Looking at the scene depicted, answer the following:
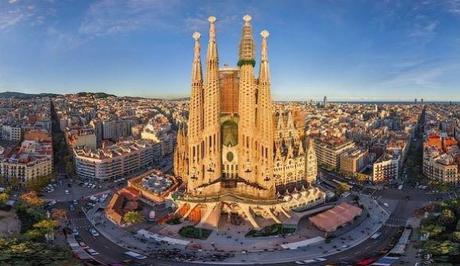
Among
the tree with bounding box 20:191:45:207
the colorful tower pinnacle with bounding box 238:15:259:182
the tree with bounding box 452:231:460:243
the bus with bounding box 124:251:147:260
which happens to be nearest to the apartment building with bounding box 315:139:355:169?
the colorful tower pinnacle with bounding box 238:15:259:182

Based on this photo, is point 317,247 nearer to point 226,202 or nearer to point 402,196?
point 226,202

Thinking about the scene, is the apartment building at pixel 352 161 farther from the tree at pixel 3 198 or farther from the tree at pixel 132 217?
the tree at pixel 3 198

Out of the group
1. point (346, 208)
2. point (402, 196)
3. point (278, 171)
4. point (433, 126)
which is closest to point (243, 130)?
point (278, 171)

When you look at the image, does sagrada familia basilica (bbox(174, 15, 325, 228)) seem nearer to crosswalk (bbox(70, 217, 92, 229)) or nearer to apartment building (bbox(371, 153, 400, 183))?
crosswalk (bbox(70, 217, 92, 229))

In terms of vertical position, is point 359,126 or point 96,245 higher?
point 359,126

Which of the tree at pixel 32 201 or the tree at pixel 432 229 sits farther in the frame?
the tree at pixel 32 201

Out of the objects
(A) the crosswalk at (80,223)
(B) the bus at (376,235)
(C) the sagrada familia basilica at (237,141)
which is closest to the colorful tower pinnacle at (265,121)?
(C) the sagrada familia basilica at (237,141)

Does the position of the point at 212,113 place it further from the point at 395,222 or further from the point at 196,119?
the point at 395,222

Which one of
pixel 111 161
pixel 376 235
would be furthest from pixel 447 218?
pixel 111 161
